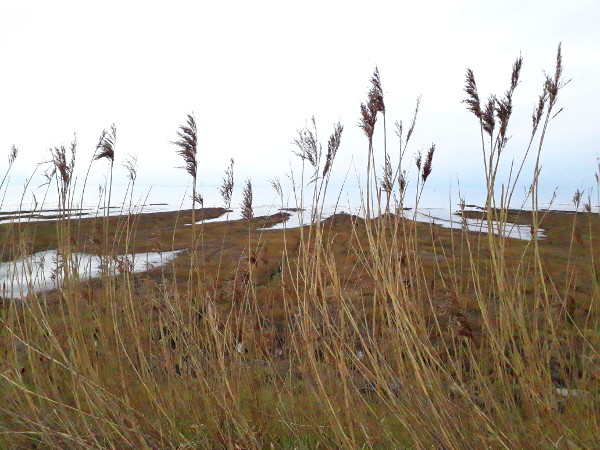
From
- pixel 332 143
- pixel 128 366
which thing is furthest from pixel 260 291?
pixel 332 143

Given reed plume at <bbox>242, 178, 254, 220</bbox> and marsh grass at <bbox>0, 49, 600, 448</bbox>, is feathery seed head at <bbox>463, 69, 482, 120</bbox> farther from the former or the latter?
reed plume at <bbox>242, 178, 254, 220</bbox>

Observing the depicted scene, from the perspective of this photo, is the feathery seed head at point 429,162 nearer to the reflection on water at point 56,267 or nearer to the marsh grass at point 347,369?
the marsh grass at point 347,369

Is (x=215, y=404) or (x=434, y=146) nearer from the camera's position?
(x=434, y=146)

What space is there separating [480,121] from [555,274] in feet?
43.0

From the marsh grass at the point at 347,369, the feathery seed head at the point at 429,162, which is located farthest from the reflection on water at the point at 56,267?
the feathery seed head at the point at 429,162

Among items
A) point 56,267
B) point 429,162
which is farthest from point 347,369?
point 56,267

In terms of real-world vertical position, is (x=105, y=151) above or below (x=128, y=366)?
above

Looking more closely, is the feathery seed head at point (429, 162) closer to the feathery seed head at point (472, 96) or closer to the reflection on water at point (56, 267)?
the feathery seed head at point (472, 96)

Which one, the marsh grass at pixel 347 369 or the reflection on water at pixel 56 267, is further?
the reflection on water at pixel 56 267

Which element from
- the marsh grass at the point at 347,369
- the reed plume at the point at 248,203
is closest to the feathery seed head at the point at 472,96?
the marsh grass at the point at 347,369

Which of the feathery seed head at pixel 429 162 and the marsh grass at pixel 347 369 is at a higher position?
the feathery seed head at pixel 429 162

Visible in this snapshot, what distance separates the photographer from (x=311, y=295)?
220 cm

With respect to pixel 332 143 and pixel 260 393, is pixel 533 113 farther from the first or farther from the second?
pixel 260 393

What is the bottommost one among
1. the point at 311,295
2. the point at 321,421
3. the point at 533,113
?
the point at 321,421
